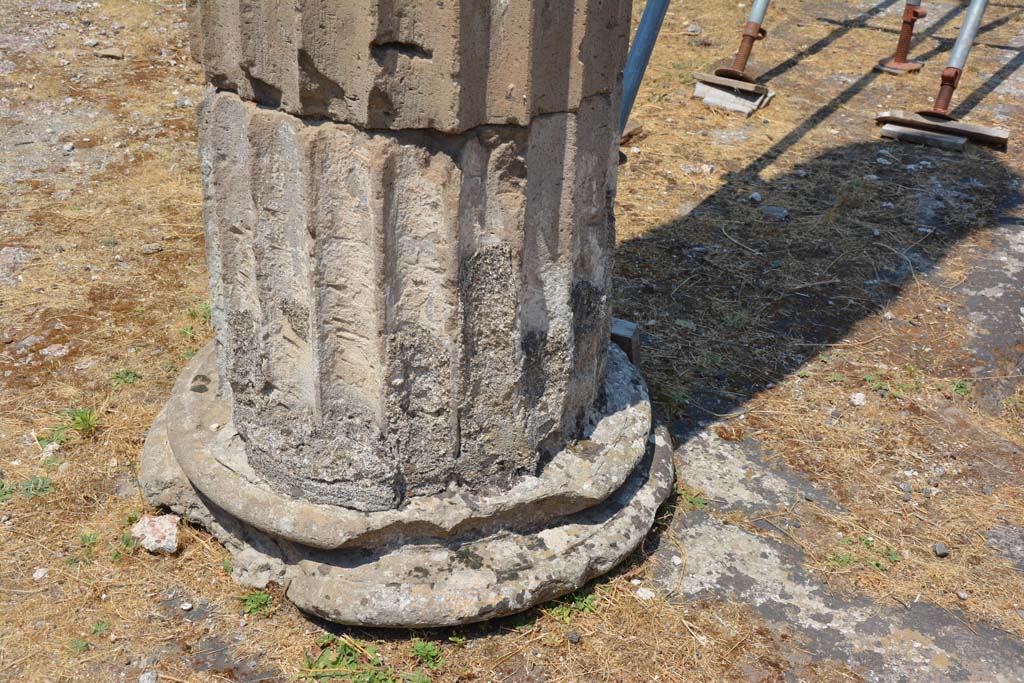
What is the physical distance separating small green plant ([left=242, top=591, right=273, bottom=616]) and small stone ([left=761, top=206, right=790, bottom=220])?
4.01 metres

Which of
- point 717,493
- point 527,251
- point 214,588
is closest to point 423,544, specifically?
point 214,588

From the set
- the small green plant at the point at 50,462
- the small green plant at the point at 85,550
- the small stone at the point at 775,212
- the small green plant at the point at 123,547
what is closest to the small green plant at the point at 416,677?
the small green plant at the point at 123,547

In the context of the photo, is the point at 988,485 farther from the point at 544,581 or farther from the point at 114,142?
the point at 114,142

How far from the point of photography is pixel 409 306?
2641 mm

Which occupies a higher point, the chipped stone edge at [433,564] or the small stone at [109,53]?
the chipped stone edge at [433,564]

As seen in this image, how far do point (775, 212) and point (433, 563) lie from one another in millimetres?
3838

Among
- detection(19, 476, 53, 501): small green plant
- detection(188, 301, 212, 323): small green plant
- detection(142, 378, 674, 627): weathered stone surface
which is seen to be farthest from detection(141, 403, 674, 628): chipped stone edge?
detection(188, 301, 212, 323): small green plant

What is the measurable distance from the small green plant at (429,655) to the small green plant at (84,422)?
1.74 metres

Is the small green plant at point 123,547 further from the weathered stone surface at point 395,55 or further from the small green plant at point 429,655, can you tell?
the weathered stone surface at point 395,55

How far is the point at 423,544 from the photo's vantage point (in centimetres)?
286

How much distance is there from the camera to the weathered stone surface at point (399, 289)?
2.50 meters

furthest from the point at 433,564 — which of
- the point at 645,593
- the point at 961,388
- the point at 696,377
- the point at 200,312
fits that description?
the point at 961,388

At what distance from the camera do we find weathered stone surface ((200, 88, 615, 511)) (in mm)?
2502

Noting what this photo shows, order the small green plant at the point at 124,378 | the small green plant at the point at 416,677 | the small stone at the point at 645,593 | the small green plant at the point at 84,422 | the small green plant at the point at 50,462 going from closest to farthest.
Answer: the small green plant at the point at 416,677 → the small stone at the point at 645,593 → the small green plant at the point at 50,462 → the small green plant at the point at 84,422 → the small green plant at the point at 124,378
